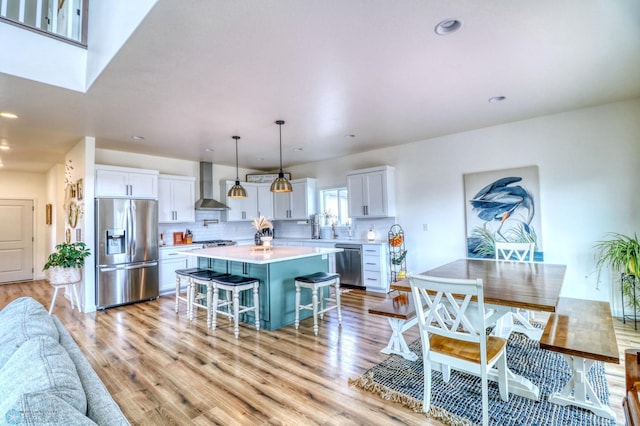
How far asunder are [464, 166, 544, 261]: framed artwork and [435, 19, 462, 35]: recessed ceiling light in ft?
9.86

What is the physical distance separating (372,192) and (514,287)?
→ 3.65 metres

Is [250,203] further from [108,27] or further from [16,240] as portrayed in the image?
[16,240]

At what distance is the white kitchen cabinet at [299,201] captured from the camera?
700 cm

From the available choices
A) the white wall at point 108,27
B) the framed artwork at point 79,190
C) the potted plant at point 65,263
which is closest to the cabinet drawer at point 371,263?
the potted plant at point 65,263

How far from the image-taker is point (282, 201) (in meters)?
7.50

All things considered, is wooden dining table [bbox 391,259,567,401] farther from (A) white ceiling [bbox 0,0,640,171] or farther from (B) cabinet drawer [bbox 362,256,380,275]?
(B) cabinet drawer [bbox 362,256,380,275]

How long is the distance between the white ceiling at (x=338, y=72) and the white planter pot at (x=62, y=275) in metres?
1.96

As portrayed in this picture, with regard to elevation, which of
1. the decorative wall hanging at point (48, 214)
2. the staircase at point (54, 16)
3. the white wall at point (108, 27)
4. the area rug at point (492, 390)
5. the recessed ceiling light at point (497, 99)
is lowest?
the area rug at point (492, 390)

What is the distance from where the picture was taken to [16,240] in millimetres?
7527

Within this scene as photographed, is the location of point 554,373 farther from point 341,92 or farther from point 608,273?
point 341,92

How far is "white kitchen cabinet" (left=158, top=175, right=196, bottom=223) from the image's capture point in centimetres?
598

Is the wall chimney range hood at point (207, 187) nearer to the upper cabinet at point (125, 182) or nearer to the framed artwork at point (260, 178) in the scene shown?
the framed artwork at point (260, 178)

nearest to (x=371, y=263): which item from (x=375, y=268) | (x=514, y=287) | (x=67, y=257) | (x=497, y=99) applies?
(x=375, y=268)

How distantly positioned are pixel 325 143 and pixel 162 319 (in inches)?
146
